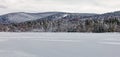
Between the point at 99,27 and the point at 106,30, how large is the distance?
415 centimetres

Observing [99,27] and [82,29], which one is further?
[82,29]

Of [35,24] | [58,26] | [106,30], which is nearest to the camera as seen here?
[106,30]

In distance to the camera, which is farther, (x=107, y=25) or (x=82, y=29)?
(x=82, y=29)

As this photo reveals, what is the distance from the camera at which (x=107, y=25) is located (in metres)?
104

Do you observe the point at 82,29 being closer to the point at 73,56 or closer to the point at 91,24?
the point at 91,24

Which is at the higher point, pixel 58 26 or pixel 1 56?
pixel 1 56

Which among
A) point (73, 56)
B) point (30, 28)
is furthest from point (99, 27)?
point (73, 56)

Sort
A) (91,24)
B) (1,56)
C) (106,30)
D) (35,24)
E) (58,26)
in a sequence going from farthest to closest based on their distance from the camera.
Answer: (35,24), (58,26), (91,24), (106,30), (1,56)

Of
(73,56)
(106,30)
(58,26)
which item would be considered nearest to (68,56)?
(73,56)

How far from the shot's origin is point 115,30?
104 meters

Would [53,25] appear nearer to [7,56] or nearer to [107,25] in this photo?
[107,25]

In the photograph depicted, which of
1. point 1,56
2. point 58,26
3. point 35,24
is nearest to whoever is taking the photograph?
point 1,56

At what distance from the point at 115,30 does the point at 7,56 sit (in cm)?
8763

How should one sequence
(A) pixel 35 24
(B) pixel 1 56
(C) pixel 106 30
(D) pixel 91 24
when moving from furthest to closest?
(A) pixel 35 24
(D) pixel 91 24
(C) pixel 106 30
(B) pixel 1 56
